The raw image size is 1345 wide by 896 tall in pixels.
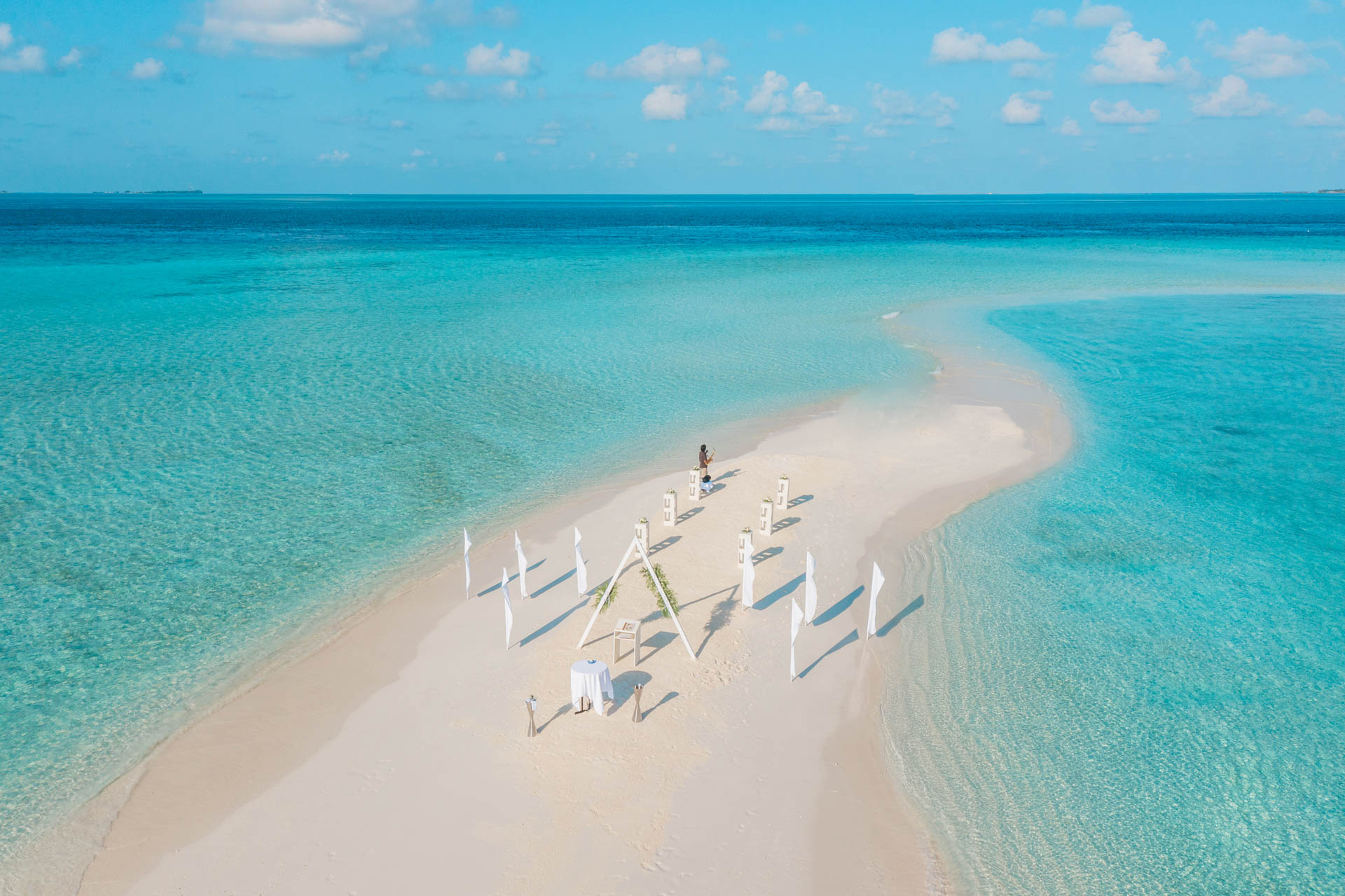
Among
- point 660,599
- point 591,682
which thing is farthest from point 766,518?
point 591,682

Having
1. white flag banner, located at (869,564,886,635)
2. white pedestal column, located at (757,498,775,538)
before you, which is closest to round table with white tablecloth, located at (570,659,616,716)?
white flag banner, located at (869,564,886,635)

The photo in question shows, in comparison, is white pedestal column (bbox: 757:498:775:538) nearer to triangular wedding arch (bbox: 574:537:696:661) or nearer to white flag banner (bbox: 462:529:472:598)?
triangular wedding arch (bbox: 574:537:696:661)

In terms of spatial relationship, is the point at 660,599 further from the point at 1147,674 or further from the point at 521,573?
the point at 1147,674

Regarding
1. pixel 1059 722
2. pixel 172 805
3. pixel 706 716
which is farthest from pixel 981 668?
pixel 172 805

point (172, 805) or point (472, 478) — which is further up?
point (472, 478)

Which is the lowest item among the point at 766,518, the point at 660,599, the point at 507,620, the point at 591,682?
the point at 591,682

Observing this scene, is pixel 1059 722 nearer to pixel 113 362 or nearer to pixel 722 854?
pixel 722 854
